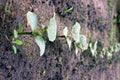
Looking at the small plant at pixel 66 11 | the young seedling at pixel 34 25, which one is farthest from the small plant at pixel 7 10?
the small plant at pixel 66 11

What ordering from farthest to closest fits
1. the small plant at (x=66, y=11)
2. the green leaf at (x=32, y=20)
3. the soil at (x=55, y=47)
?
the small plant at (x=66, y=11) < the soil at (x=55, y=47) < the green leaf at (x=32, y=20)

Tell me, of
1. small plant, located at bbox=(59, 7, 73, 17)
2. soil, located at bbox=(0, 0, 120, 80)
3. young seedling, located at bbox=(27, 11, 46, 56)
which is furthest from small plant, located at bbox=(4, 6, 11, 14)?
small plant, located at bbox=(59, 7, 73, 17)

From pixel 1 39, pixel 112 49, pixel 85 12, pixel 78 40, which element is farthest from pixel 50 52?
pixel 112 49

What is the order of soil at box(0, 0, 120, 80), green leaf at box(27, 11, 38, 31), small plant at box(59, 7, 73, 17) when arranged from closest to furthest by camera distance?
green leaf at box(27, 11, 38, 31) → soil at box(0, 0, 120, 80) → small plant at box(59, 7, 73, 17)

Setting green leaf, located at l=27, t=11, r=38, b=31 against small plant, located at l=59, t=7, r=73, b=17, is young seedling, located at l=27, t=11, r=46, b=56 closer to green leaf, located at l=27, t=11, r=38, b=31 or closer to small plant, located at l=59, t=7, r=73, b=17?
green leaf, located at l=27, t=11, r=38, b=31

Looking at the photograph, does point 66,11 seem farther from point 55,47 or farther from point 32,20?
point 32,20

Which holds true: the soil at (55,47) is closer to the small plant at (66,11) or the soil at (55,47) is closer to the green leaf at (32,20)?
the small plant at (66,11)

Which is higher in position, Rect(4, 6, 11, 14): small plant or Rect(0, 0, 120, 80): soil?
Rect(4, 6, 11, 14): small plant

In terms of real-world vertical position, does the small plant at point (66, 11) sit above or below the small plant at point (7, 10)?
below

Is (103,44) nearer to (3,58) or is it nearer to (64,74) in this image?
(64,74)
